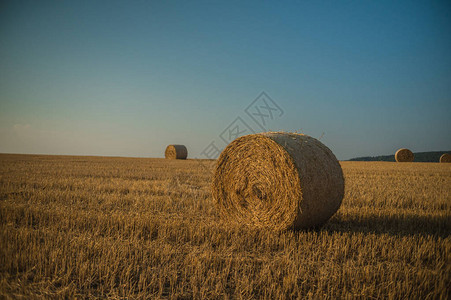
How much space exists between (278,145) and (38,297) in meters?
3.77

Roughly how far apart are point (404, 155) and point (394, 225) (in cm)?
2915

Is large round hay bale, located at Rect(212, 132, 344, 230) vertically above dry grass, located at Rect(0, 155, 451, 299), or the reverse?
large round hay bale, located at Rect(212, 132, 344, 230)

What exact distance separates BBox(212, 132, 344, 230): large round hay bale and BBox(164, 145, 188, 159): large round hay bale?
23258mm

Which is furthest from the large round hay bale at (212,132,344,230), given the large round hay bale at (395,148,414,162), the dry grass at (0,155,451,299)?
the large round hay bale at (395,148,414,162)

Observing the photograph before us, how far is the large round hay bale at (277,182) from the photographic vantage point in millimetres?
4633

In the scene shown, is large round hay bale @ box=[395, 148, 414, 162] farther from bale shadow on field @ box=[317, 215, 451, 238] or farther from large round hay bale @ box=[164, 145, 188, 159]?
bale shadow on field @ box=[317, 215, 451, 238]

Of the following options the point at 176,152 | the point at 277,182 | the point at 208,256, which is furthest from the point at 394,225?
the point at 176,152

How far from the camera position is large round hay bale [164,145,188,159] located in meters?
28.6

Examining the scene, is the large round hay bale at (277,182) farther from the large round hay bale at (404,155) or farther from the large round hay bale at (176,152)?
the large round hay bale at (404,155)

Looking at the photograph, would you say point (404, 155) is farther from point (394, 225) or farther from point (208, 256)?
point (208, 256)

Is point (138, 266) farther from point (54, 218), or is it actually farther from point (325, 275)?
point (54, 218)

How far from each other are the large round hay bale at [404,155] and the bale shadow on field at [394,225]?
91.5 ft

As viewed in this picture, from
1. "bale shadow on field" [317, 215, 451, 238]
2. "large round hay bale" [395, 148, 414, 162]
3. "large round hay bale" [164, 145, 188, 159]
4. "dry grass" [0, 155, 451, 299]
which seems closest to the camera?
"dry grass" [0, 155, 451, 299]

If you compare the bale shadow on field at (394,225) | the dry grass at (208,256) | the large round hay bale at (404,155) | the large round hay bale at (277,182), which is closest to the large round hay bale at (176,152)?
the large round hay bale at (404,155)
